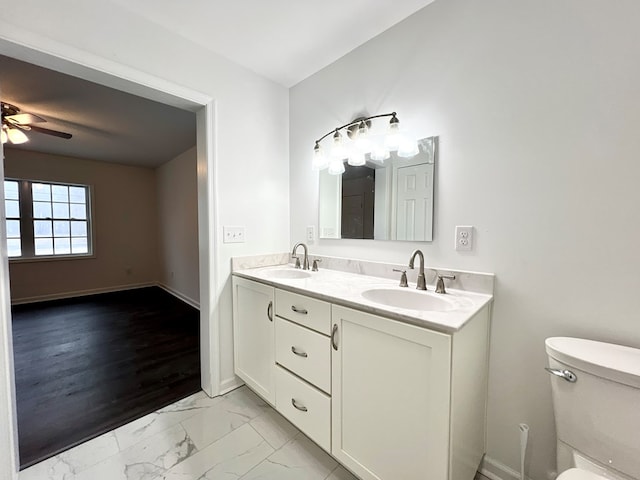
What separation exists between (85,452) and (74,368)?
1137mm

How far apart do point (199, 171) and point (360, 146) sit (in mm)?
1118

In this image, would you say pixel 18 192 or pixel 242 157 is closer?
pixel 242 157

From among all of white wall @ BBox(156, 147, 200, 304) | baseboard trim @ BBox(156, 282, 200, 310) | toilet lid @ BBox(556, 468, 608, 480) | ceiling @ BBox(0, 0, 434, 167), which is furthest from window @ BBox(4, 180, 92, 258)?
toilet lid @ BBox(556, 468, 608, 480)

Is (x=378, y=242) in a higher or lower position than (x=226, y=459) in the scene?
higher

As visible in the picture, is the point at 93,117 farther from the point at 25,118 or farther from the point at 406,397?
the point at 406,397

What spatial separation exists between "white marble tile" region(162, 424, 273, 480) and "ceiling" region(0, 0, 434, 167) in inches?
93.3

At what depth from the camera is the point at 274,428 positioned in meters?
1.54

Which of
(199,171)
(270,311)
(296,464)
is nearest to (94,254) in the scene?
(199,171)

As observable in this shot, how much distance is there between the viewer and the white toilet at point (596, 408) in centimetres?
76

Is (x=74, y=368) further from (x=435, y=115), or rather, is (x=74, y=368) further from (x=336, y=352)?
(x=435, y=115)

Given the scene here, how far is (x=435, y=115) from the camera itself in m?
1.37

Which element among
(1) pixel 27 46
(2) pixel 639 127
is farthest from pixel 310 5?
(2) pixel 639 127

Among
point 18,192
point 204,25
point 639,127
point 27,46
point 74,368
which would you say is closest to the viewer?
point 639,127

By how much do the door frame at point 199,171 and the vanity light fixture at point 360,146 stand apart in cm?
78
